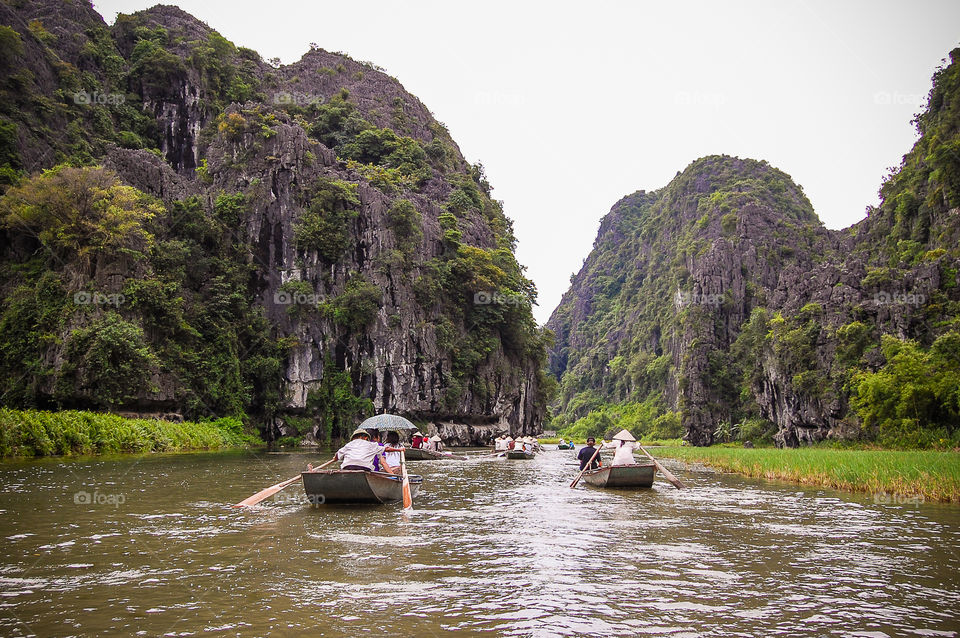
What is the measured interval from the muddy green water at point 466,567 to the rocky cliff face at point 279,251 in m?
24.5

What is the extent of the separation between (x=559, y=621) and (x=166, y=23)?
7472cm

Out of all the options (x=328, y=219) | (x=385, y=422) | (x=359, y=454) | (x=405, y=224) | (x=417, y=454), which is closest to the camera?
(x=359, y=454)

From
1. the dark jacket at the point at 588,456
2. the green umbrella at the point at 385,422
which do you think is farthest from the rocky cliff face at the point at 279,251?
the dark jacket at the point at 588,456

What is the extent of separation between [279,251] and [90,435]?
2343cm

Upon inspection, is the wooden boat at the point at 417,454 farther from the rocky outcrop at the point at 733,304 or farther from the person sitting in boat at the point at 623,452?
the rocky outcrop at the point at 733,304

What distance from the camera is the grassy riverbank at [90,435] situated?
59.7 feet

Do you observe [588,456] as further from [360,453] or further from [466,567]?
[466,567]

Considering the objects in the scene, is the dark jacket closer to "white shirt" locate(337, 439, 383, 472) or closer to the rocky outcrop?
"white shirt" locate(337, 439, 383, 472)

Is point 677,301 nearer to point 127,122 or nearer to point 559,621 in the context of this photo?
point 127,122

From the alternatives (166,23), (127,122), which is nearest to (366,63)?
(166,23)

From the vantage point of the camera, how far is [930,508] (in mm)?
11898

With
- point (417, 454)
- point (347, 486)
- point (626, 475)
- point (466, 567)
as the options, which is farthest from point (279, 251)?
point (466, 567)

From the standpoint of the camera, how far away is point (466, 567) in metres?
6.70

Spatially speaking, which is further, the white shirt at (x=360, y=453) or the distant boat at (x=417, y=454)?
the distant boat at (x=417, y=454)
